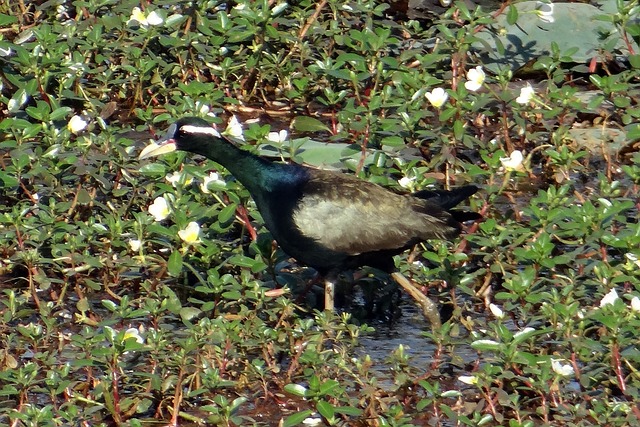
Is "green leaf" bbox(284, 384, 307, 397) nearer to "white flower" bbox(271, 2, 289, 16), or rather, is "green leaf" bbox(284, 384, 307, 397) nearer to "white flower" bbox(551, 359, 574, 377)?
"white flower" bbox(551, 359, 574, 377)

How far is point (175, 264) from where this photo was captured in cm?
612

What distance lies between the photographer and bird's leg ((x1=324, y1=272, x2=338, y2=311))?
6402 mm

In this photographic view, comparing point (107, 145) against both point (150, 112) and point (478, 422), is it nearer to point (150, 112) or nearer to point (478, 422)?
point (150, 112)

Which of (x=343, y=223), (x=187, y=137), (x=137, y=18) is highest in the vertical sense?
(x=187, y=137)

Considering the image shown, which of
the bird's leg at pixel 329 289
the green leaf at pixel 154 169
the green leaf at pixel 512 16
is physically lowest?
the bird's leg at pixel 329 289

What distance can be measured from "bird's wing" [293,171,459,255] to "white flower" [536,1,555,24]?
2.76m

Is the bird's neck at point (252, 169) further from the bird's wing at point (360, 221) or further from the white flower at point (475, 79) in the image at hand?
the white flower at point (475, 79)

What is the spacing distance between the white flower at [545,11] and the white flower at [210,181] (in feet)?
9.57

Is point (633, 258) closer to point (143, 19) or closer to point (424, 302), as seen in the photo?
point (424, 302)

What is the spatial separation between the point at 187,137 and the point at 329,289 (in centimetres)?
103

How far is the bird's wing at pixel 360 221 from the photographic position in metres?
6.30

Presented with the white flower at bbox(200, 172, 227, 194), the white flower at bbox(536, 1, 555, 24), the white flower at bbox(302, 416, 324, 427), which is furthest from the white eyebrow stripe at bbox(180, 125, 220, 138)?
the white flower at bbox(536, 1, 555, 24)

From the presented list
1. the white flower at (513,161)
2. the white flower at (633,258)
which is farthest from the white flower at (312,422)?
the white flower at (513,161)

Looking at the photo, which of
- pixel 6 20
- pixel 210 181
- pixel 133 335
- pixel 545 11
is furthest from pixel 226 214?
pixel 545 11
